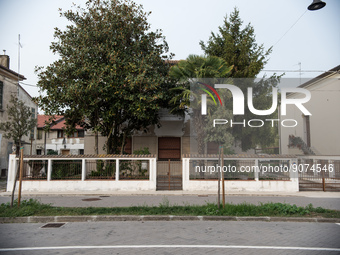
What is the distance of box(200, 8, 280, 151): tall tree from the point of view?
19.3 metres

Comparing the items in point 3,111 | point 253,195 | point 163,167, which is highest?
point 3,111

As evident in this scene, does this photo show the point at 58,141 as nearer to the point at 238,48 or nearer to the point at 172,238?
the point at 238,48

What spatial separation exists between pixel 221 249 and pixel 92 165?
1168 cm

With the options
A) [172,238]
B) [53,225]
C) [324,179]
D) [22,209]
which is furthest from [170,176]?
[172,238]

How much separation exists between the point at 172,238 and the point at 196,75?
12084 mm

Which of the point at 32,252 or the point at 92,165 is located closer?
the point at 32,252

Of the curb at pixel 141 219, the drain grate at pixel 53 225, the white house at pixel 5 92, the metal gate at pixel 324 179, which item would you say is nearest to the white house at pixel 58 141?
the white house at pixel 5 92

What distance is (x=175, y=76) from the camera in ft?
57.9

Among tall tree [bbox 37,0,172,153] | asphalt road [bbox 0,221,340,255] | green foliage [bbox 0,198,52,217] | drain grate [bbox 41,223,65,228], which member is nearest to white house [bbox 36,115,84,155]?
tall tree [bbox 37,0,172,153]

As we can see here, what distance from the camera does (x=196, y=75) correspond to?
17.0m

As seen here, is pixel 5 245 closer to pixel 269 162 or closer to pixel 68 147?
pixel 269 162

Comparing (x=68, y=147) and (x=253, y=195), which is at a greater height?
(x=68, y=147)

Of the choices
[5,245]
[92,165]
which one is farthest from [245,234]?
[92,165]

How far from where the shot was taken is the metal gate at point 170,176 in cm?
1588
